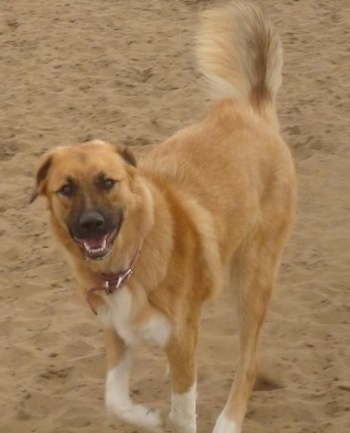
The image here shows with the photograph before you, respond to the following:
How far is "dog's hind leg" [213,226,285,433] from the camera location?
16.1 feet

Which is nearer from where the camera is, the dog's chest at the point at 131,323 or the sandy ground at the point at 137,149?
the dog's chest at the point at 131,323

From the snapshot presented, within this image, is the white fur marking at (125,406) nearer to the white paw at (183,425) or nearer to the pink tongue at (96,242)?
the white paw at (183,425)

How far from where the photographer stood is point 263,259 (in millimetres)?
4938

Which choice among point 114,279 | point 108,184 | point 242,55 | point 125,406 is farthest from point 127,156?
point 242,55

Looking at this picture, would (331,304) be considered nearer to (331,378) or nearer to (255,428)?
(331,378)

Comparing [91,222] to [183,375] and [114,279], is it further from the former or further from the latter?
[183,375]

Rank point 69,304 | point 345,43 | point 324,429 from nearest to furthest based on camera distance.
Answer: point 324,429 < point 69,304 < point 345,43

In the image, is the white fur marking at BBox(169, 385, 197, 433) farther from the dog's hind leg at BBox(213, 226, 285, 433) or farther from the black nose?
the black nose

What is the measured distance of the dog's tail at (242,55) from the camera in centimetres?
530

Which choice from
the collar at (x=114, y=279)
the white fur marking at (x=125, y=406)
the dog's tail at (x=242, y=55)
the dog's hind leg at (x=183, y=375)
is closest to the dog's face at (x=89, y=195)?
the collar at (x=114, y=279)

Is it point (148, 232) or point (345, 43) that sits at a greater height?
point (148, 232)

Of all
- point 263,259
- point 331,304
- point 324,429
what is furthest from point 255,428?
point 331,304

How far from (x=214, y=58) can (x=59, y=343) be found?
166 cm

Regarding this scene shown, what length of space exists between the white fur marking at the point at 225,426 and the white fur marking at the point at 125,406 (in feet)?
1.01
